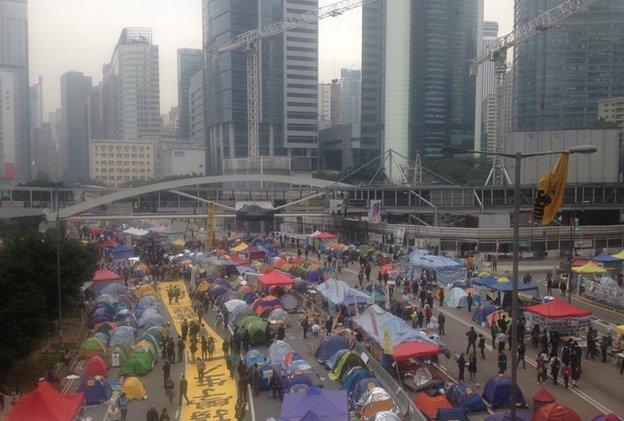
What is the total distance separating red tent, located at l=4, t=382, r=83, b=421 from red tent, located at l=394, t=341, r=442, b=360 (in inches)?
333

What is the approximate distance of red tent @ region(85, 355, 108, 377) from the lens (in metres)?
16.9

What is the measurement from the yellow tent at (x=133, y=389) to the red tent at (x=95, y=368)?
1283 millimetres

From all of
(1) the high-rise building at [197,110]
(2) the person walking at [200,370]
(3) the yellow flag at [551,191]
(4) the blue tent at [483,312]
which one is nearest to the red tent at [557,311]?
(4) the blue tent at [483,312]

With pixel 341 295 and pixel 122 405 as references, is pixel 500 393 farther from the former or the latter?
pixel 122 405

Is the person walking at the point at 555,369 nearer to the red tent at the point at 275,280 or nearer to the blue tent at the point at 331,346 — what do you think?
the blue tent at the point at 331,346

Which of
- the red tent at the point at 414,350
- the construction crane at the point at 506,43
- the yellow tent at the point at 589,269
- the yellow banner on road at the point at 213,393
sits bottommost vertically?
the yellow banner on road at the point at 213,393

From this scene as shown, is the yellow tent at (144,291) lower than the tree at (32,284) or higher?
lower

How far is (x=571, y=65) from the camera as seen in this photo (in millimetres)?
91938

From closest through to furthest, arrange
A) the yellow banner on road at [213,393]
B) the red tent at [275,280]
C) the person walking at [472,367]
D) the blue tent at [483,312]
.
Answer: the yellow banner on road at [213,393] < the person walking at [472,367] < the blue tent at [483,312] < the red tent at [275,280]

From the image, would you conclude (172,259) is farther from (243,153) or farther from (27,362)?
(243,153)

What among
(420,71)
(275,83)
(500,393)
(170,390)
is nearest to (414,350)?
(500,393)

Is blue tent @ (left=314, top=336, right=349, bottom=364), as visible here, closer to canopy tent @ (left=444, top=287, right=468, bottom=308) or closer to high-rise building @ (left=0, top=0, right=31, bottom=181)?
canopy tent @ (left=444, top=287, right=468, bottom=308)

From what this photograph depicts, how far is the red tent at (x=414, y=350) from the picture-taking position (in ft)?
52.7

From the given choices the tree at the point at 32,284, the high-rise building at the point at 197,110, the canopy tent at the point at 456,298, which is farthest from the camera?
the high-rise building at the point at 197,110
